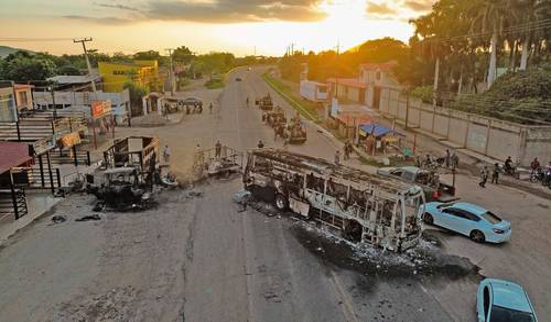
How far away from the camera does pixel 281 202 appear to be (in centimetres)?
1839

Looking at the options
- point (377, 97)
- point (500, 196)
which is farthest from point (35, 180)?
point (377, 97)

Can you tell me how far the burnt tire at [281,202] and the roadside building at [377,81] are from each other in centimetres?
3786

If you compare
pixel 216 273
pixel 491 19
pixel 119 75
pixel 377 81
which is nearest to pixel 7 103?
pixel 216 273

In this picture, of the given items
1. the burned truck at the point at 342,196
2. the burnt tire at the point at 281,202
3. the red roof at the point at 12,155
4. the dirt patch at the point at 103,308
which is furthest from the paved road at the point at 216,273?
the red roof at the point at 12,155

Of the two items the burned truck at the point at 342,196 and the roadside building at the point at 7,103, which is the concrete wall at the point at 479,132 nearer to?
the burned truck at the point at 342,196

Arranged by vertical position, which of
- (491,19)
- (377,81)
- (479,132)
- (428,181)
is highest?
(491,19)

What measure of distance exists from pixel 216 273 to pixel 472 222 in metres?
9.66

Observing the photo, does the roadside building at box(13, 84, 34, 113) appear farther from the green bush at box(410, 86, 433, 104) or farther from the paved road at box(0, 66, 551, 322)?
the green bush at box(410, 86, 433, 104)

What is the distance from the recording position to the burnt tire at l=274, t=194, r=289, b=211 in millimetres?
18175

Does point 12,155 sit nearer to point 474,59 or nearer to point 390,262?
point 390,262

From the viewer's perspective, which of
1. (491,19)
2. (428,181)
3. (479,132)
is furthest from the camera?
(491,19)

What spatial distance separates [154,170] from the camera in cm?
2259

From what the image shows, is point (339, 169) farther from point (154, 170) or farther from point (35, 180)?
point (35, 180)

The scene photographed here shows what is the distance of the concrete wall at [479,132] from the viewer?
2483cm
